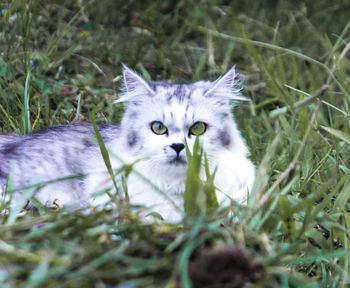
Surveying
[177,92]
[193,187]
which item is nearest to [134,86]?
[177,92]

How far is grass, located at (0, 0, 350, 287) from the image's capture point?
5.08ft

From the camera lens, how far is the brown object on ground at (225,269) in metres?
1.50

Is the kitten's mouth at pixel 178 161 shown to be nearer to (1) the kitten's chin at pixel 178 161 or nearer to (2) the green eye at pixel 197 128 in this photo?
(1) the kitten's chin at pixel 178 161

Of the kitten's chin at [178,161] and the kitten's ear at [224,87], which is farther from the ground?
the kitten's ear at [224,87]

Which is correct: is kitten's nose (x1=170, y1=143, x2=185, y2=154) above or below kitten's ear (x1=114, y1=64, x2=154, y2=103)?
below

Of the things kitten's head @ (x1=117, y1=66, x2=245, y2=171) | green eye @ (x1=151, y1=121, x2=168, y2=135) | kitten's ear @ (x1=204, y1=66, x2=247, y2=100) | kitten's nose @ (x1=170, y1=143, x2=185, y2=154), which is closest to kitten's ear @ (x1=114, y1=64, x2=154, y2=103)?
kitten's head @ (x1=117, y1=66, x2=245, y2=171)

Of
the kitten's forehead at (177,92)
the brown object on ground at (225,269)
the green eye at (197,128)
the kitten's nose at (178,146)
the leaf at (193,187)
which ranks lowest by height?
the brown object on ground at (225,269)

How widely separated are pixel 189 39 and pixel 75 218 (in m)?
4.76

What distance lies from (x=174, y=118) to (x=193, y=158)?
2.19ft

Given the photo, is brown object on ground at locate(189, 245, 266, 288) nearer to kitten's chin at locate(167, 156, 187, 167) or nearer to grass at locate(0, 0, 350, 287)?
grass at locate(0, 0, 350, 287)

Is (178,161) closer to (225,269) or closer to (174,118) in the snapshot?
(174,118)

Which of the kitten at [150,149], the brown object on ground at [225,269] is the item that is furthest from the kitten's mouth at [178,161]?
the brown object on ground at [225,269]

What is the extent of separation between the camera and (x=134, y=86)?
3164 mm

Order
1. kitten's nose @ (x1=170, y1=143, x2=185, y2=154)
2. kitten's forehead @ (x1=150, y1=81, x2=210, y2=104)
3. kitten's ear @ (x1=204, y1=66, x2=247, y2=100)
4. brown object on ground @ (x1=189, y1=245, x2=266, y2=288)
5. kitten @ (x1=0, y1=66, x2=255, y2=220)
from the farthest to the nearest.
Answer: kitten's ear @ (x1=204, y1=66, x2=247, y2=100) < kitten's forehead @ (x1=150, y1=81, x2=210, y2=104) < kitten @ (x1=0, y1=66, x2=255, y2=220) < kitten's nose @ (x1=170, y1=143, x2=185, y2=154) < brown object on ground @ (x1=189, y1=245, x2=266, y2=288)
